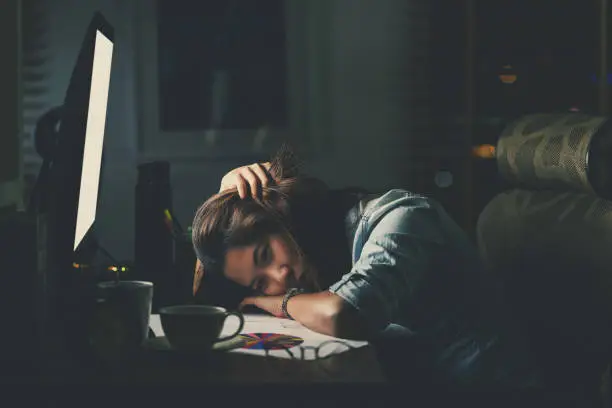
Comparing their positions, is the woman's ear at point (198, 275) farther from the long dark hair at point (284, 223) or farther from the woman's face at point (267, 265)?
the woman's face at point (267, 265)

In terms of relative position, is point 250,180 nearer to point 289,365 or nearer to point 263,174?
point 263,174

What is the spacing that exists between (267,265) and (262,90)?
210 cm

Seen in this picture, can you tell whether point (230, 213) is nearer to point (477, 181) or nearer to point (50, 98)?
point (477, 181)

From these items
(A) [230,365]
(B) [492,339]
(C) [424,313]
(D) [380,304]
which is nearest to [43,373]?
(A) [230,365]

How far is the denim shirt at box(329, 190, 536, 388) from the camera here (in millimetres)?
1445

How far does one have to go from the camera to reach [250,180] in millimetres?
1670

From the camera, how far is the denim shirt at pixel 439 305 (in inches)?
56.9

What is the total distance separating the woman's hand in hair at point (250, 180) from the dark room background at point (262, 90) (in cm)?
181

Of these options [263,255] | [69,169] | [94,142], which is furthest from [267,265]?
[69,169]

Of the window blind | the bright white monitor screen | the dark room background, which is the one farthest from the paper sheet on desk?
the window blind

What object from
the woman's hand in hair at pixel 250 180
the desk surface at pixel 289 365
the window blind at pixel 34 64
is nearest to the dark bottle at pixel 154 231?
the woman's hand in hair at pixel 250 180

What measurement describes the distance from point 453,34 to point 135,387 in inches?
108

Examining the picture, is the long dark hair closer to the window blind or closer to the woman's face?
the woman's face

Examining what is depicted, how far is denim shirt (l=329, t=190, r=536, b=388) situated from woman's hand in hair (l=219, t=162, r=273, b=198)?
0.75ft
